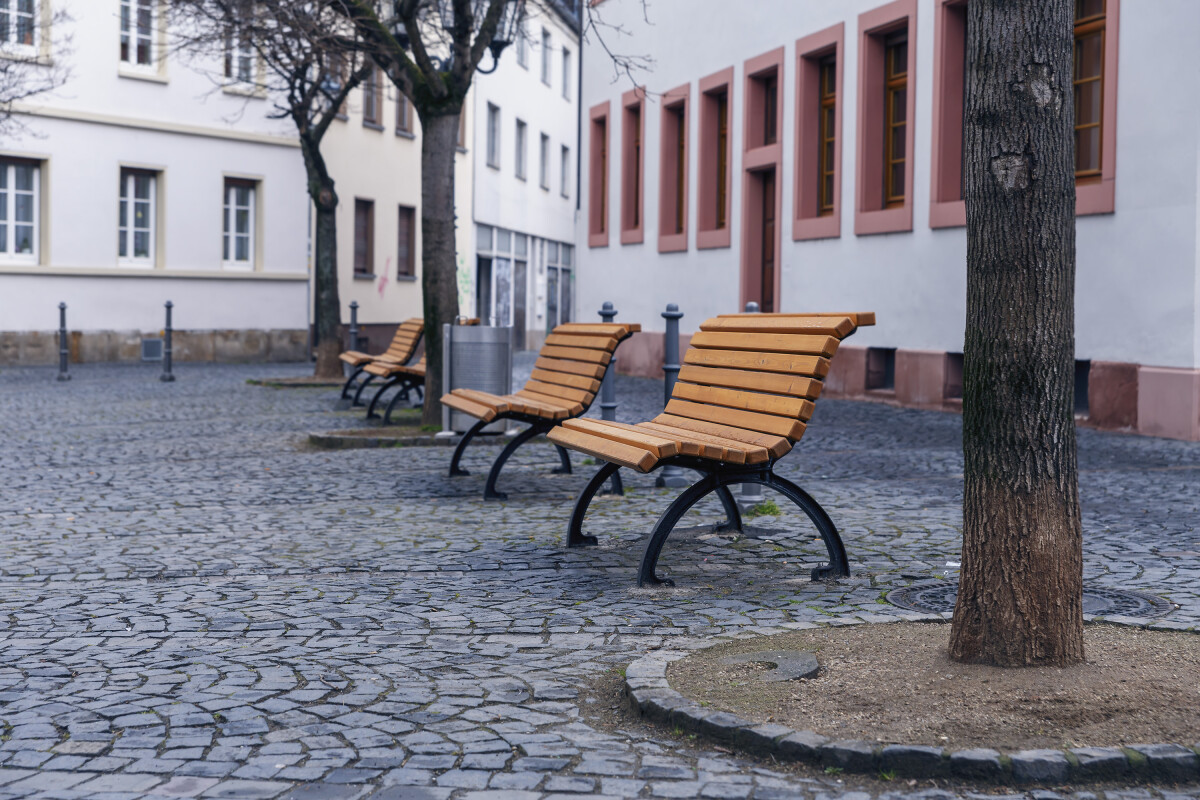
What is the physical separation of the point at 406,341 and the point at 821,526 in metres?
9.94

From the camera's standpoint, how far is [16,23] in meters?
23.7

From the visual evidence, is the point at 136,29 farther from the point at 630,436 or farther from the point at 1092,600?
the point at 1092,600

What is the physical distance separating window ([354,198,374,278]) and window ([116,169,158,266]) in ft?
18.7

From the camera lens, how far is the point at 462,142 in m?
34.9

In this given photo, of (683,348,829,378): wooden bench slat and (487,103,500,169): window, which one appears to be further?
(487,103,500,169): window

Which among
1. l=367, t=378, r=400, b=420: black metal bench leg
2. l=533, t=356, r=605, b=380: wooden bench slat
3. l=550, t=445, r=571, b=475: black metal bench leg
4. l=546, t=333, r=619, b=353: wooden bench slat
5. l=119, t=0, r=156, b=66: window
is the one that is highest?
l=119, t=0, r=156, b=66: window

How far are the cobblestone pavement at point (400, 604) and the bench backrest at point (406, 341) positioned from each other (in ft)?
12.6

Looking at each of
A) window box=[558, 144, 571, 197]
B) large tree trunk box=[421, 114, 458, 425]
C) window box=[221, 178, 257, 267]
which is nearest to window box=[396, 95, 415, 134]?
window box=[221, 178, 257, 267]

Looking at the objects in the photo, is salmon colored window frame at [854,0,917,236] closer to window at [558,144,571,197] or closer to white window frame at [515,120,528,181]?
white window frame at [515,120,528,181]

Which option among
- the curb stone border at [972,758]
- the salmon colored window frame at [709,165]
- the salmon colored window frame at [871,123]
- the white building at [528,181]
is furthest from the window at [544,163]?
the curb stone border at [972,758]

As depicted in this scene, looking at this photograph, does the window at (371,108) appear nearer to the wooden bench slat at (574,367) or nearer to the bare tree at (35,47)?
the bare tree at (35,47)

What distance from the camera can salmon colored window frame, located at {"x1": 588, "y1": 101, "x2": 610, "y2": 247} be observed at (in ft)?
82.0

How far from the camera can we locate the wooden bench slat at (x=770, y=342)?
544 cm

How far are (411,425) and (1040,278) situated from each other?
966cm
